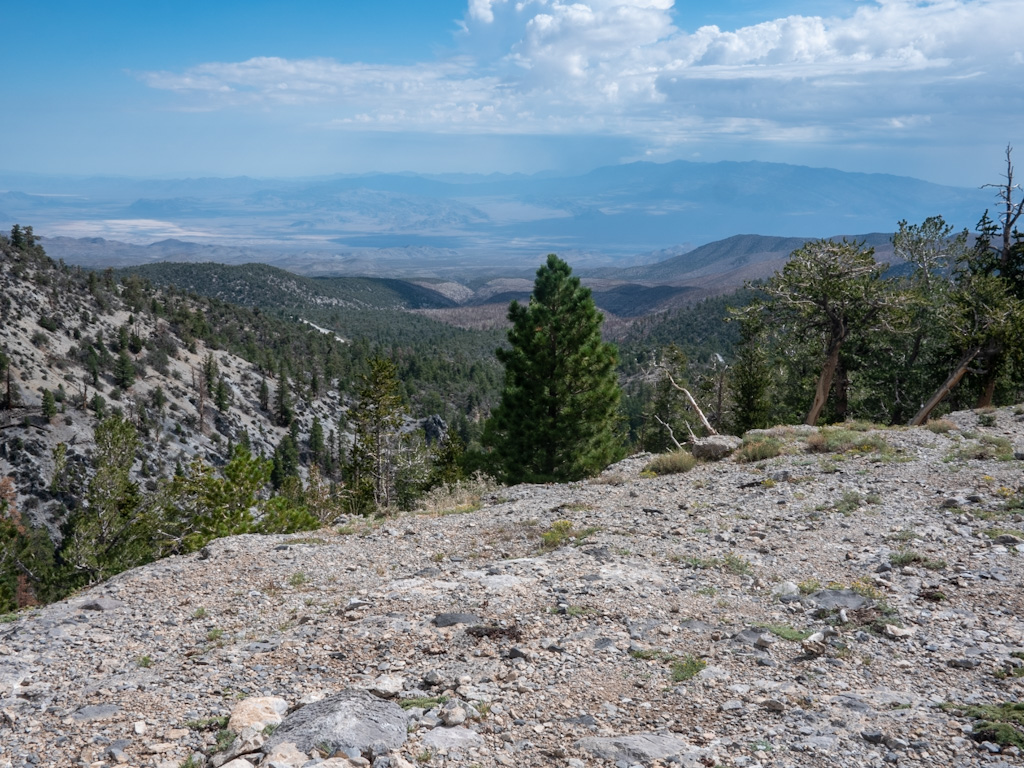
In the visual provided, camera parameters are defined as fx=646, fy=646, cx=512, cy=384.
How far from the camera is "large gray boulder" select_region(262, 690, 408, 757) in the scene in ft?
17.1

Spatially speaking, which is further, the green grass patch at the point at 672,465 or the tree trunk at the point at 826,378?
the tree trunk at the point at 826,378

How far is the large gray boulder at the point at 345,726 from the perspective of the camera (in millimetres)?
5215

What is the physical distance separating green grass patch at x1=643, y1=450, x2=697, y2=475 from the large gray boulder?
37.5 feet

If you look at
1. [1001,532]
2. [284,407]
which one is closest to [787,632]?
[1001,532]

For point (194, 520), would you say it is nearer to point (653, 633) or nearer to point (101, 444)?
point (101, 444)

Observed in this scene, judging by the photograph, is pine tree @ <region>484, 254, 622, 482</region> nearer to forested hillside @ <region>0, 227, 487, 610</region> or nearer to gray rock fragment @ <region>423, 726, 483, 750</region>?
forested hillside @ <region>0, 227, 487, 610</region>

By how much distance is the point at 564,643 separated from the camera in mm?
7105

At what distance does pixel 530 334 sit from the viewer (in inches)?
990

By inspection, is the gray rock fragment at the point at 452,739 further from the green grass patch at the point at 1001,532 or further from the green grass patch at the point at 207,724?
the green grass patch at the point at 1001,532

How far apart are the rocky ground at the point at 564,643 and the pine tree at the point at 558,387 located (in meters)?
12.5

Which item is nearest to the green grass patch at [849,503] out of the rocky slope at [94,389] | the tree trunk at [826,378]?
the tree trunk at [826,378]

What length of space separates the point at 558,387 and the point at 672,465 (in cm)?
927

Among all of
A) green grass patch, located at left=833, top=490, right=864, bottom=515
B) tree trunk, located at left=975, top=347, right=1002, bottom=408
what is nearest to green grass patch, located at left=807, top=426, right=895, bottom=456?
green grass patch, located at left=833, top=490, right=864, bottom=515

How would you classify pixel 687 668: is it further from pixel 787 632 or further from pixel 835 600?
pixel 835 600
